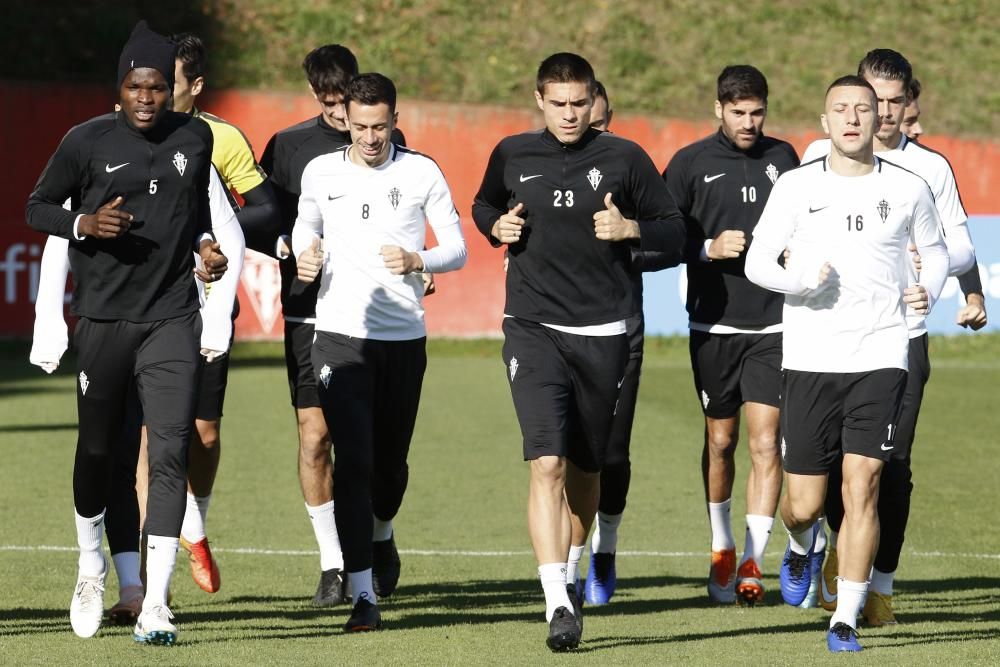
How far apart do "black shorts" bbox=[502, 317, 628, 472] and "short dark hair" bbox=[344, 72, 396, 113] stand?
1077 millimetres

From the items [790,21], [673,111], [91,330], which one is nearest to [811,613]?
[91,330]

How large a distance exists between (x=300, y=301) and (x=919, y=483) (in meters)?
→ 5.58

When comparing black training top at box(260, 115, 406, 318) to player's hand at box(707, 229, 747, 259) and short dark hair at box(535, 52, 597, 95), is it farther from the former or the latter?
player's hand at box(707, 229, 747, 259)

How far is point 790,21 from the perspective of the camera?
99.6ft

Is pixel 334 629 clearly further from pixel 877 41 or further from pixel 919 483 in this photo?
pixel 877 41

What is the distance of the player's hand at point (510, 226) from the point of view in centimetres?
738

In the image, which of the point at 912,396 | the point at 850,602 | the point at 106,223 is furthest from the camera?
the point at 912,396

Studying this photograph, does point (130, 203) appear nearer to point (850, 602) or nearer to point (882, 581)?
point (850, 602)

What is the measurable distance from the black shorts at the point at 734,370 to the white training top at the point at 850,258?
4.63ft

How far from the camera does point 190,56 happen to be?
8523 millimetres

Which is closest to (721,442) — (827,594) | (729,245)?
(827,594)

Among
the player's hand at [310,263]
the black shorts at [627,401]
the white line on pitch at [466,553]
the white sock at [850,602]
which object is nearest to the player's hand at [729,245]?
the black shorts at [627,401]

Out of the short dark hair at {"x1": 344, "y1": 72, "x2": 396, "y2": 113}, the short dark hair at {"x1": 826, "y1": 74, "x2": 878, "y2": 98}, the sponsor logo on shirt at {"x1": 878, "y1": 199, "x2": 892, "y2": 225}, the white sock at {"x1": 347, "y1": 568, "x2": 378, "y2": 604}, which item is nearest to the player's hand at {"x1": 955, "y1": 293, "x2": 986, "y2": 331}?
the sponsor logo on shirt at {"x1": 878, "y1": 199, "x2": 892, "y2": 225}

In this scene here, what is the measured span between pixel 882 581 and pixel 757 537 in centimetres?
79
